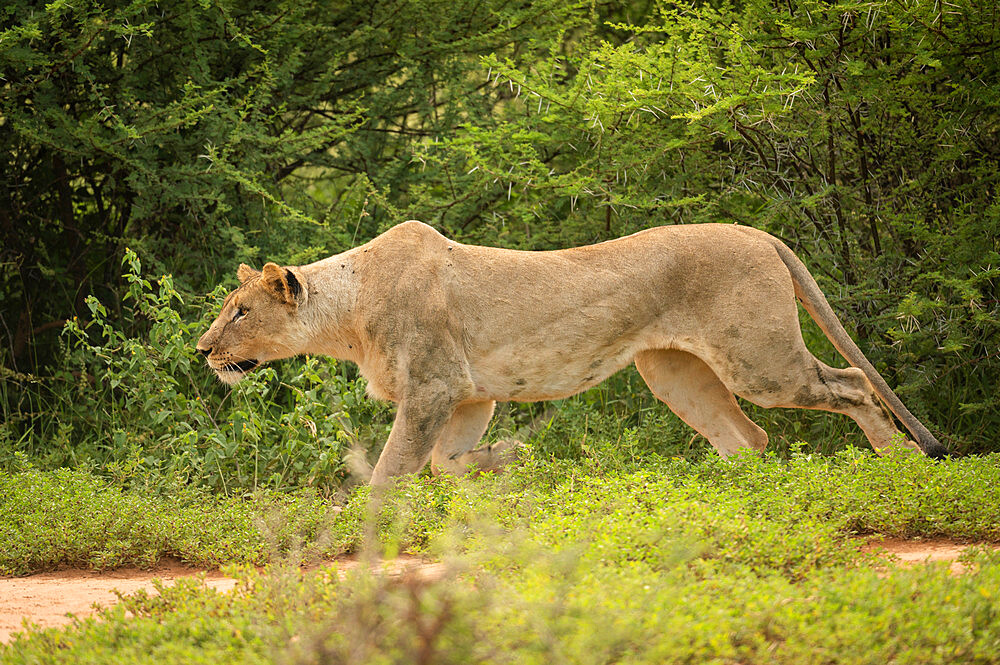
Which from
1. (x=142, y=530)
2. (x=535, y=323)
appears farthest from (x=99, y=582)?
(x=535, y=323)

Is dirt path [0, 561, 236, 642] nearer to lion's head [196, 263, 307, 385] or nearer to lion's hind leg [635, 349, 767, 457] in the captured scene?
lion's head [196, 263, 307, 385]

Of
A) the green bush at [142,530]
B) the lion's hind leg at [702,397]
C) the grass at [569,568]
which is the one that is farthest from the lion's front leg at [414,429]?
the lion's hind leg at [702,397]

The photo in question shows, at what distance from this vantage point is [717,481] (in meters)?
5.66

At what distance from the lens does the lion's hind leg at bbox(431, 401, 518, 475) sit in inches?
259

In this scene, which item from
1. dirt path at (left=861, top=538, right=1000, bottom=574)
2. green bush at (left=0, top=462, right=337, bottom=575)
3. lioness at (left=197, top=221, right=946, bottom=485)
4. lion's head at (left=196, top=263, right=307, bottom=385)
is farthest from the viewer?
lion's head at (left=196, top=263, right=307, bottom=385)

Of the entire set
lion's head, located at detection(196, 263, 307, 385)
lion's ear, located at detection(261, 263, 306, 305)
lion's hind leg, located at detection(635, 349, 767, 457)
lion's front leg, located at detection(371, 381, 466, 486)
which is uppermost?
lion's ear, located at detection(261, 263, 306, 305)

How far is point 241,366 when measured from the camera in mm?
6547

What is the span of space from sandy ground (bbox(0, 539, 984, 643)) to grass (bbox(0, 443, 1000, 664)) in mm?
97

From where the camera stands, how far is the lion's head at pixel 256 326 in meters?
6.34

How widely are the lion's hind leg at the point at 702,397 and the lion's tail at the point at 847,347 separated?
2.53 ft

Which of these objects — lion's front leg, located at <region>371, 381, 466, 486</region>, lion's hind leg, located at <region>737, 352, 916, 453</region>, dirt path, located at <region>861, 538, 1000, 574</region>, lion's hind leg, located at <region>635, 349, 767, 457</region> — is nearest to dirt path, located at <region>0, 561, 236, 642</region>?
lion's front leg, located at <region>371, 381, 466, 486</region>

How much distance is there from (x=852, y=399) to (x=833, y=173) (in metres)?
2.57

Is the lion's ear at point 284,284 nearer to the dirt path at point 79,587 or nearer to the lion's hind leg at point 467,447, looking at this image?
the lion's hind leg at point 467,447

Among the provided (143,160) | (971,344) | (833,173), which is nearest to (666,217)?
(833,173)
